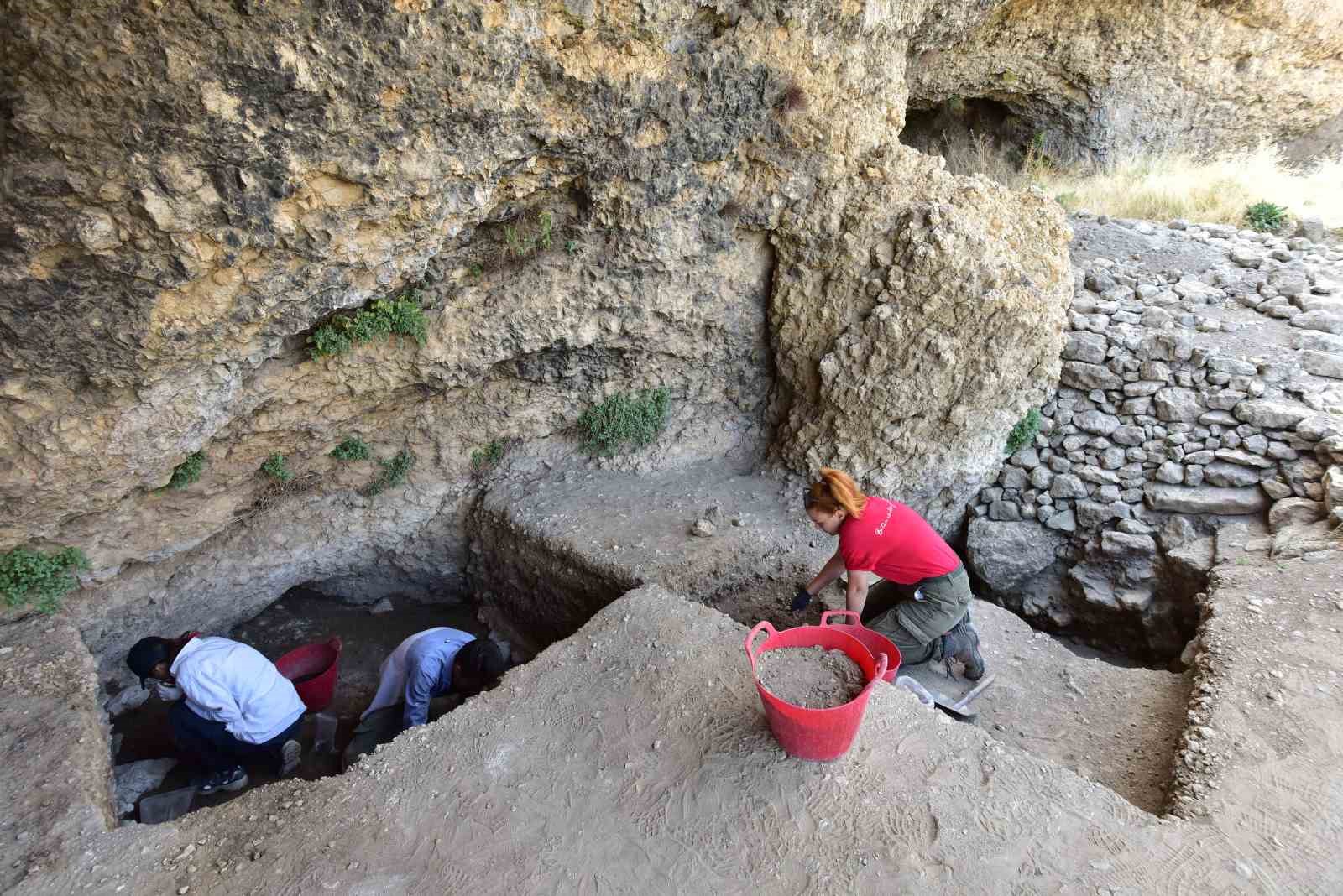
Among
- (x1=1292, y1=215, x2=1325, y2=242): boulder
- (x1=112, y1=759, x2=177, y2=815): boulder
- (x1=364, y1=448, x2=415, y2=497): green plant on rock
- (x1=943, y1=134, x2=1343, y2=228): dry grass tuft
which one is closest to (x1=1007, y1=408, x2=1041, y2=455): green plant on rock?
(x1=943, y1=134, x2=1343, y2=228): dry grass tuft

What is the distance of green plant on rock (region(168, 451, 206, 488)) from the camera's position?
4148mm

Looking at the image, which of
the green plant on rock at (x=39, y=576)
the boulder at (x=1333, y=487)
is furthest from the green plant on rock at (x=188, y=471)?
the boulder at (x=1333, y=487)

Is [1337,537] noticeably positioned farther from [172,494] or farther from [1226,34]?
[172,494]

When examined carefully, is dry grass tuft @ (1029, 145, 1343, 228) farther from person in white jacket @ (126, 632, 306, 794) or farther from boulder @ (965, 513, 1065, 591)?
person in white jacket @ (126, 632, 306, 794)

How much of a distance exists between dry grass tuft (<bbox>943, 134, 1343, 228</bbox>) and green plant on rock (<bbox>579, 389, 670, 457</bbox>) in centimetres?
542

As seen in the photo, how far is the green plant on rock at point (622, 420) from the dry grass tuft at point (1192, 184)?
5.42 m

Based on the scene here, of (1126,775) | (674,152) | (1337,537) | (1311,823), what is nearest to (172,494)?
(674,152)

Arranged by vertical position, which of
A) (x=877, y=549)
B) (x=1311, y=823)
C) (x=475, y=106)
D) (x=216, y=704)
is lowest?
(x=1311, y=823)

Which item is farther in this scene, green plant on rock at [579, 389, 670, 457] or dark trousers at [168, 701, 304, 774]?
green plant on rock at [579, 389, 670, 457]

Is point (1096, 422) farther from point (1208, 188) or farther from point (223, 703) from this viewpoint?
point (223, 703)

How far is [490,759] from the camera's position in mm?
3076

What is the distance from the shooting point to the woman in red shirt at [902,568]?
12.2 feet

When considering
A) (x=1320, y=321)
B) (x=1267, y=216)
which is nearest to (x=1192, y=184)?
(x=1267, y=216)

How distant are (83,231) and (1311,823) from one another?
532 centimetres
